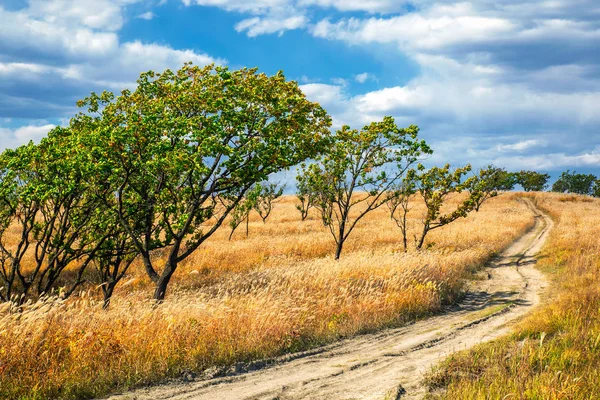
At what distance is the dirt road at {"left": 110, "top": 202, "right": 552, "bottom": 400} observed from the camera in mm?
7125

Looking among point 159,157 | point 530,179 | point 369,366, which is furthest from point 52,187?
point 530,179

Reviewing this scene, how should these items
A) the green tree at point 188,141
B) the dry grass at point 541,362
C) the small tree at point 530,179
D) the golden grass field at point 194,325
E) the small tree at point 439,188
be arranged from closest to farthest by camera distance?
1. the dry grass at point 541,362
2. the golden grass field at point 194,325
3. the green tree at point 188,141
4. the small tree at point 439,188
5. the small tree at point 530,179

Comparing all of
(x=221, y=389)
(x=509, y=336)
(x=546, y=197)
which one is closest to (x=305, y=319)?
(x=221, y=389)

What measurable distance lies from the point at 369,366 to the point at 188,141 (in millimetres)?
8158

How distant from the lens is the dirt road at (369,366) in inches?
281

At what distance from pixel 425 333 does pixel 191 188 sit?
7.67m

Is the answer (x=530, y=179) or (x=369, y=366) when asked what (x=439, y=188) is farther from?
(x=530, y=179)

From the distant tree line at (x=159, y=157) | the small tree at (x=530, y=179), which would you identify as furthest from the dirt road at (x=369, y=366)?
the small tree at (x=530, y=179)

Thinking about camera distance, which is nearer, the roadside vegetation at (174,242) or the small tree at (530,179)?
the roadside vegetation at (174,242)

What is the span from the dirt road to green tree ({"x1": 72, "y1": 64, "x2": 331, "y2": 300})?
18.5 feet

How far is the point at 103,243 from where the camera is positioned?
15500 mm

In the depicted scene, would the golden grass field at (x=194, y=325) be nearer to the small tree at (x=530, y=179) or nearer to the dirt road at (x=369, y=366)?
the dirt road at (x=369, y=366)

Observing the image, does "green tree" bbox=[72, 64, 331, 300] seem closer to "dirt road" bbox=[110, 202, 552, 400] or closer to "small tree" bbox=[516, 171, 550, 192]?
"dirt road" bbox=[110, 202, 552, 400]

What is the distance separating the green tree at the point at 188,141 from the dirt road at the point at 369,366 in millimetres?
5638
